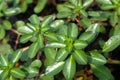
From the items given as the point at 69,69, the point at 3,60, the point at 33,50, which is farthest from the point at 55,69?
the point at 3,60

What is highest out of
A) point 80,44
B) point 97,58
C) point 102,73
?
point 80,44

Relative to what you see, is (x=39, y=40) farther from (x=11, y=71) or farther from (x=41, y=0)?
(x=41, y=0)

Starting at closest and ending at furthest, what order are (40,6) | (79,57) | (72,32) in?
(79,57), (72,32), (40,6)

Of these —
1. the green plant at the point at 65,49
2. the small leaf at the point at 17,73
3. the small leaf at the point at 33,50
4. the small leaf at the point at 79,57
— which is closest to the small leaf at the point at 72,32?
the green plant at the point at 65,49

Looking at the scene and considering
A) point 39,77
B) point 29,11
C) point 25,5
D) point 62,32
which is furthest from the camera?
point 29,11

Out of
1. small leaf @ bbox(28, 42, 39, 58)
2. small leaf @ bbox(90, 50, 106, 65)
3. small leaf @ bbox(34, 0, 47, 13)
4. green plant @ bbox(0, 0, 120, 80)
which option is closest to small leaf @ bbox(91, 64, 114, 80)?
green plant @ bbox(0, 0, 120, 80)

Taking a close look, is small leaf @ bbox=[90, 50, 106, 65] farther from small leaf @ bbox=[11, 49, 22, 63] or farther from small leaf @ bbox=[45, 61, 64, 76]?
small leaf @ bbox=[11, 49, 22, 63]

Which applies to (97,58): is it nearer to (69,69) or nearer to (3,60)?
(69,69)

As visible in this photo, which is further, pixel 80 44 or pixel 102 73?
pixel 102 73

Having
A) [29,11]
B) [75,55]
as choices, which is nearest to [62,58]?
[75,55]
